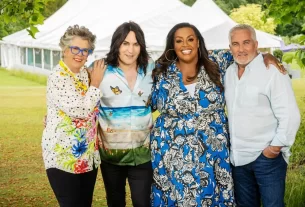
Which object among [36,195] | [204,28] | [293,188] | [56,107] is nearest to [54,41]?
[204,28]

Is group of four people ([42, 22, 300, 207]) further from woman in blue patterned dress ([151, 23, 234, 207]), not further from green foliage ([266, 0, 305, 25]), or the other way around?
green foliage ([266, 0, 305, 25])

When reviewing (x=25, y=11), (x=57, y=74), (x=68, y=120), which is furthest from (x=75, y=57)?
(x=25, y=11)

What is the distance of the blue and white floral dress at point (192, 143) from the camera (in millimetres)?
4203

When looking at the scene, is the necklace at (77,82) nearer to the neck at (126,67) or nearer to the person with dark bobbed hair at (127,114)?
the person with dark bobbed hair at (127,114)

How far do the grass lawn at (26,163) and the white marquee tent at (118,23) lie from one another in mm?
6728

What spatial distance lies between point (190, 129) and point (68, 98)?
955 mm

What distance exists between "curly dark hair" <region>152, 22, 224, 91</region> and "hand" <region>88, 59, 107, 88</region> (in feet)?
1.32

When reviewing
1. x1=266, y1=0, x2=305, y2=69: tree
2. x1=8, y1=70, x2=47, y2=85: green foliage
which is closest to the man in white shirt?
x1=266, y1=0, x2=305, y2=69: tree

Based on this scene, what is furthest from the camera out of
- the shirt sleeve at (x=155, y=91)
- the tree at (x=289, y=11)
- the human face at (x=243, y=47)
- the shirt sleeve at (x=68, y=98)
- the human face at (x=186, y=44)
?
the tree at (x=289, y=11)

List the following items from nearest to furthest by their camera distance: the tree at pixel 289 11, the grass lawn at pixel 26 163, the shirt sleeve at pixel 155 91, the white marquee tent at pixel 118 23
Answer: the shirt sleeve at pixel 155 91 < the tree at pixel 289 11 < the grass lawn at pixel 26 163 < the white marquee tent at pixel 118 23

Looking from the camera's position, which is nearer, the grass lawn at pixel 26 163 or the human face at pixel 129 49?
the human face at pixel 129 49

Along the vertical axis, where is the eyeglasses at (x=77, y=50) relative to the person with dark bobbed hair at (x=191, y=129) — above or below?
above

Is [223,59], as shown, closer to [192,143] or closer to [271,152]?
[192,143]

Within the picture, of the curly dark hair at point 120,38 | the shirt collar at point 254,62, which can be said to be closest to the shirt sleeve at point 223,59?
the shirt collar at point 254,62
